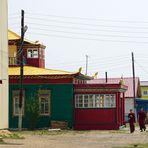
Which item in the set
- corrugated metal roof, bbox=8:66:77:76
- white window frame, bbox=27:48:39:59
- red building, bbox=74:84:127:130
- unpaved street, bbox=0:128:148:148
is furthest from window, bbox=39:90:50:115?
unpaved street, bbox=0:128:148:148

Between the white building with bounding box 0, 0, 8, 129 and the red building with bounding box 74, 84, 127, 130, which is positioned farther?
the red building with bounding box 74, 84, 127, 130

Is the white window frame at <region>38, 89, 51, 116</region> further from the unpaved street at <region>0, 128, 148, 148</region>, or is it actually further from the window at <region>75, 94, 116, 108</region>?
the unpaved street at <region>0, 128, 148, 148</region>

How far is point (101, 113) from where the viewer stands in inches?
1651

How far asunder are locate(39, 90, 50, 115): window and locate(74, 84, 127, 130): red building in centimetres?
197

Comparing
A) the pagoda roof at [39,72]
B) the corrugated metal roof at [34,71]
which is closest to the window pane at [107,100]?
the pagoda roof at [39,72]

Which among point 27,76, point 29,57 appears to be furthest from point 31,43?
point 27,76

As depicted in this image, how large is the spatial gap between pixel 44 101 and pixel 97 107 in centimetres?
383

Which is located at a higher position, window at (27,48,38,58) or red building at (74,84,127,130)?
window at (27,48,38,58)

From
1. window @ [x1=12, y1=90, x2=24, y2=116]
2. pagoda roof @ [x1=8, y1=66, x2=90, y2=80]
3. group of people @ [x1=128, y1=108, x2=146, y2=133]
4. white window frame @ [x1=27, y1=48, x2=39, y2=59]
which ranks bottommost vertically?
group of people @ [x1=128, y1=108, x2=146, y2=133]

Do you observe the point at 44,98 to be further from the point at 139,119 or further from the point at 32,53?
the point at 139,119

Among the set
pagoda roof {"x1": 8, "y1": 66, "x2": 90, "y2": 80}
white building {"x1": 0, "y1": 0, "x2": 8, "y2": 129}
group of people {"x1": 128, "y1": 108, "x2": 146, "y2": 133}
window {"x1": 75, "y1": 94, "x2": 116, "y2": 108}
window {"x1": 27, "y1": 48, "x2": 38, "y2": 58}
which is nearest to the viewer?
white building {"x1": 0, "y1": 0, "x2": 8, "y2": 129}

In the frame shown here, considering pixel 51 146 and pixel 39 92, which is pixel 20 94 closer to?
pixel 39 92

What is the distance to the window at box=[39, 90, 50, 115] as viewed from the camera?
41.9m

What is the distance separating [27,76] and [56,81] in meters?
2.14
